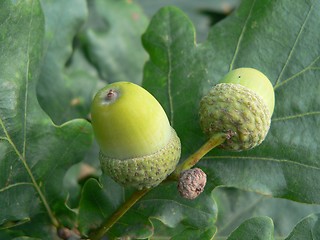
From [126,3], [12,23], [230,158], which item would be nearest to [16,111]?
[12,23]

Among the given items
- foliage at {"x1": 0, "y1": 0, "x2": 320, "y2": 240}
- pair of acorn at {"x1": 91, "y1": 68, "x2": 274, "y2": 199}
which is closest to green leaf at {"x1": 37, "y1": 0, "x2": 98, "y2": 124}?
foliage at {"x1": 0, "y1": 0, "x2": 320, "y2": 240}

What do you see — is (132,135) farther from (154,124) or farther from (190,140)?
(190,140)

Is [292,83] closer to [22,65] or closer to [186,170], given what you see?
[186,170]

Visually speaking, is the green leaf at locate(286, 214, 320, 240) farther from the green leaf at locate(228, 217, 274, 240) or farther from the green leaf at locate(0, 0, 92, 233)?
the green leaf at locate(0, 0, 92, 233)

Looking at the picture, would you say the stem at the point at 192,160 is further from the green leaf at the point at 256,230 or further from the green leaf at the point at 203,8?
the green leaf at the point at 203,8

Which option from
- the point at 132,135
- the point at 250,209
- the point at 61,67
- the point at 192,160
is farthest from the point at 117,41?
the point at 132,135

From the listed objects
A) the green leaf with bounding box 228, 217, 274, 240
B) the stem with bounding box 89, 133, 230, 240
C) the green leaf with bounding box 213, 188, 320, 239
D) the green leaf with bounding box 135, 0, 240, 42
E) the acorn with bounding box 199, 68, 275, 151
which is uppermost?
the acorn with bounding box 199, 68, 275, 151

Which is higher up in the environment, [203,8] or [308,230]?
[308,230]
